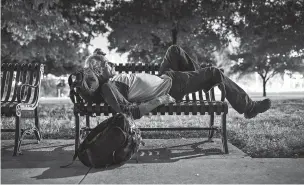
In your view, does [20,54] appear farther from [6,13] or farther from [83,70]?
[83,70]

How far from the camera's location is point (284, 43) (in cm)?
1348

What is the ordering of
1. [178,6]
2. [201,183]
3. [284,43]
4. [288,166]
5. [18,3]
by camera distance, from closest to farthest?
1. [201,183]
2. [288,166]
3. [18,3]
4. [178,6]
5. [284,43]

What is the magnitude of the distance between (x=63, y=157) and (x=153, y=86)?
4.27ft

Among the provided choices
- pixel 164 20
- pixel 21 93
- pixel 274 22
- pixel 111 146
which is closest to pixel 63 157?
pixel 111 146

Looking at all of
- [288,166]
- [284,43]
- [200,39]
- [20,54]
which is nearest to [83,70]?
[288,166]

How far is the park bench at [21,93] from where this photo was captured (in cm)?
400

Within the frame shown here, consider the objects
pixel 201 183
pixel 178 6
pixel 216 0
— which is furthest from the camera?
pixel 216 0

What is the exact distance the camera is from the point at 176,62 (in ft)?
14.5

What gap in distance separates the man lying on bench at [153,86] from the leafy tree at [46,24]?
568 cm

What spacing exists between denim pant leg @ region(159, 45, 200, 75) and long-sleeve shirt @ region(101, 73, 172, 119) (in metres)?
0.37

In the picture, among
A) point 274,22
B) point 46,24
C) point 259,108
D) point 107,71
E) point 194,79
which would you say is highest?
point 274,22

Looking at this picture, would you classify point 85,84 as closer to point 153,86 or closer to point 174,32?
point 153,86

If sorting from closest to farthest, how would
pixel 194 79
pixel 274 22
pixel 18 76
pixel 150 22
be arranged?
1. pixel 194 79
2. pixel 18 76
3. pixel 150 22
4. pixel 274 22

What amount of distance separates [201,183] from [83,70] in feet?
5.82
